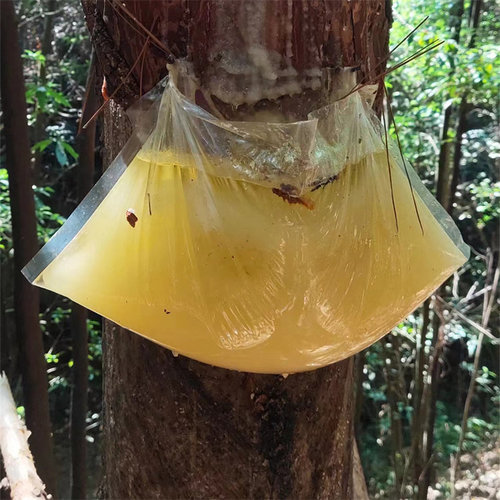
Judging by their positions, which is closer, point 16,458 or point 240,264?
point 240,264

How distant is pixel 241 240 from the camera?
0.39 m

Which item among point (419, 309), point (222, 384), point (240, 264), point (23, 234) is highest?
point (240, 264)

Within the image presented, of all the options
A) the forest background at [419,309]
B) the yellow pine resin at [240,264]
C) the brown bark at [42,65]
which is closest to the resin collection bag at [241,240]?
the yellow pine resin at [240,264]

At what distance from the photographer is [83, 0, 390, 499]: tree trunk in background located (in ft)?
1.34

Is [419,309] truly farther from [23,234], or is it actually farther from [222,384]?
[222,384]

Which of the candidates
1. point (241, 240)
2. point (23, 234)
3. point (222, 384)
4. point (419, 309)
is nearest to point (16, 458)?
point (222, 384)

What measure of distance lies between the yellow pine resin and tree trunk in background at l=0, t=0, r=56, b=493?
145 cm

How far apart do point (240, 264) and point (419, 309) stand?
2.77 meters

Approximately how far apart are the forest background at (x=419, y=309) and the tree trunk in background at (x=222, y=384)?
2.07 meters

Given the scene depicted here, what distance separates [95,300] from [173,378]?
105mm

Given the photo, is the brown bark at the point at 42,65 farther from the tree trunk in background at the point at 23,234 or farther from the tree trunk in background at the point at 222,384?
the tree trunk in background at the point at 222,384

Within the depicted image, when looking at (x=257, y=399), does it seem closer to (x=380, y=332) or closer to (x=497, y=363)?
(x=380, y=332)

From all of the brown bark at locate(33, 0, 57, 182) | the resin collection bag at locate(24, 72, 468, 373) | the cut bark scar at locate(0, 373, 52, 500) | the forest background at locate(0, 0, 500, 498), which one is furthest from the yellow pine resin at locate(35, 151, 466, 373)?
the brown bark at locate(33, 0, 57, 182)

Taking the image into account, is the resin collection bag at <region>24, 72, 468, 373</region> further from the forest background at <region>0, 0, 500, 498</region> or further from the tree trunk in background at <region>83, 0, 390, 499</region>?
the forest background at <region>0, 0, 500, 498</region>
